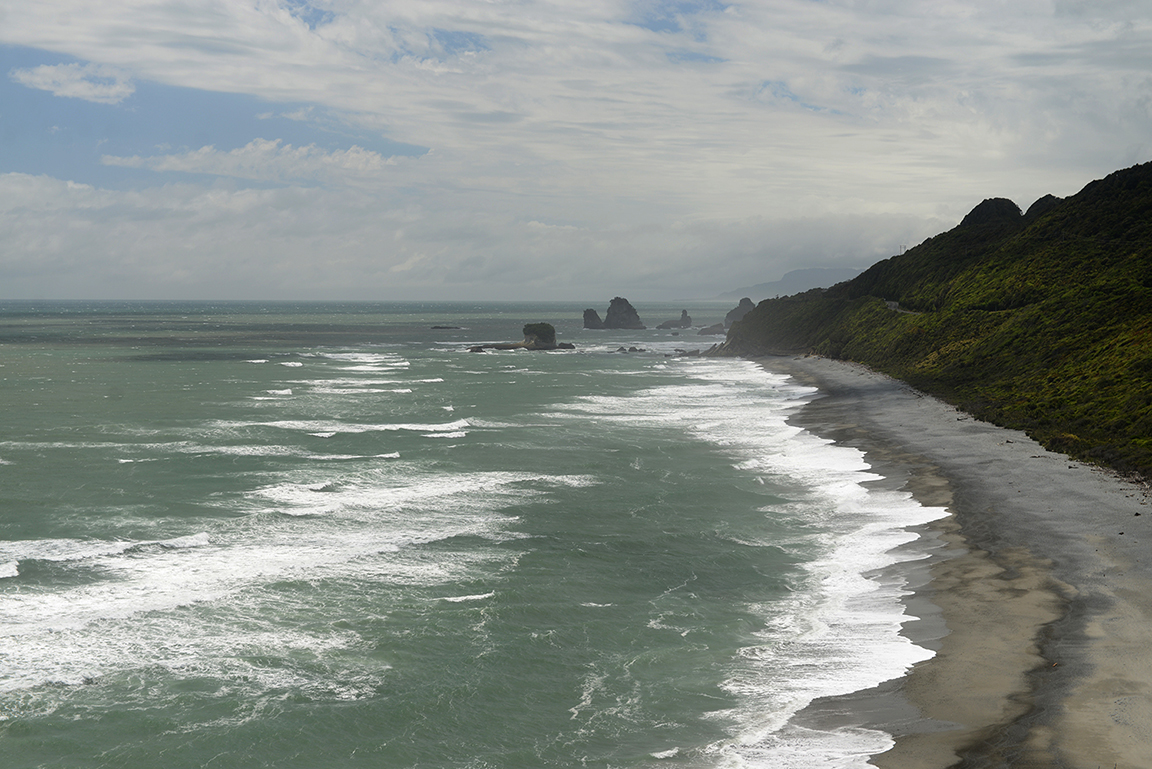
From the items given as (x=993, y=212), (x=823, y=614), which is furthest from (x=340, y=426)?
(x=993, y=212)

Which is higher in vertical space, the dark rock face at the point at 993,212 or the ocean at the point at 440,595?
the dark rock face at the point at 993,212

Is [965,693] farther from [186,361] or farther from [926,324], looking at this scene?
[186,361]

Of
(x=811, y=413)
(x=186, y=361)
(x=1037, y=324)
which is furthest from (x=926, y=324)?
(x=186, y=361)

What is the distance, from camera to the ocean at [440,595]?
17000 mm

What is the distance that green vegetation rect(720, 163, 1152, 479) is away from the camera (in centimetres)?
4781

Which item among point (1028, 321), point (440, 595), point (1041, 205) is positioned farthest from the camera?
point (1041, 205)

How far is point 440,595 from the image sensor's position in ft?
81.6

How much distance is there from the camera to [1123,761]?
13742mm

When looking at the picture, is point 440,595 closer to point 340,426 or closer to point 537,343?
point 340,426

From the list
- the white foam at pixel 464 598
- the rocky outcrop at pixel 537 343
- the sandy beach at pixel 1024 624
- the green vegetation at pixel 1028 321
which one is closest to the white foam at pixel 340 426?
the sandy beach at pixel 1024 624

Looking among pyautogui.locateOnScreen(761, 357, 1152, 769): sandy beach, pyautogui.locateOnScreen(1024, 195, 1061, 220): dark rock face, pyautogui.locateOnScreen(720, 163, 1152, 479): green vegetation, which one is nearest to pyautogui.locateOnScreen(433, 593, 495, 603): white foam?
pyautogui.locateOnScreen(761, 357, 1152, 769): sandy beach

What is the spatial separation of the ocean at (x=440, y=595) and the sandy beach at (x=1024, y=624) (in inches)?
36.5

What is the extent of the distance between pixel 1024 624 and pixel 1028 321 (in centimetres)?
5989

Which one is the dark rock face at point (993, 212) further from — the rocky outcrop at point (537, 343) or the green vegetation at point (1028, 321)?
the rocky outcrop at point (537, 343)
